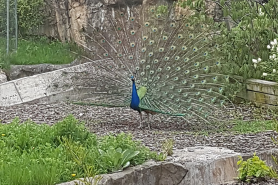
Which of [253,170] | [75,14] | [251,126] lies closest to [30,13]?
[75,14]

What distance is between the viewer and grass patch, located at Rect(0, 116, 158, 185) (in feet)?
13.6

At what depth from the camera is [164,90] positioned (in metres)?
7.48

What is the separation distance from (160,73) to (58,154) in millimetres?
3092

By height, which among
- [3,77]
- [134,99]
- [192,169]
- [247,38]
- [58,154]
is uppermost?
[247,38]

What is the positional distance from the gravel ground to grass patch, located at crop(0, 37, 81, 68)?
2369 mm

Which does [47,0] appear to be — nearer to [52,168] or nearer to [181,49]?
[181,49]

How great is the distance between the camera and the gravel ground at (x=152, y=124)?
20.5 feet

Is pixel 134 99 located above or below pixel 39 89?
above

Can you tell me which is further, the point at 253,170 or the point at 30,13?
the point at 30,13

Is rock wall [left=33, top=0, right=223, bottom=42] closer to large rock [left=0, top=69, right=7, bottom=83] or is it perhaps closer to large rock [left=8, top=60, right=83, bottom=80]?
large rock [left=8, top=60, right=83, bottom=80]

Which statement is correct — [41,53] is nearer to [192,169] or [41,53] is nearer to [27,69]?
[27,69]

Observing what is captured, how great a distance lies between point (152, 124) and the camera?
25.2 feet

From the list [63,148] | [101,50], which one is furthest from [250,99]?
[63,148]

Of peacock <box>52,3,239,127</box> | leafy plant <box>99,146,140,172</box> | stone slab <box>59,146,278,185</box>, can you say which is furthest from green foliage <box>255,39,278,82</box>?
leafy plant <box>99,146,140,172</box>
